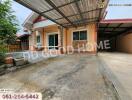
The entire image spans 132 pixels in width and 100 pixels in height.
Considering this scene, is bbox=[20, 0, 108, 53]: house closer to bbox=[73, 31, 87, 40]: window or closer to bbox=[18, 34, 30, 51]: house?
bbox=[73, 31, 87, 40]: window

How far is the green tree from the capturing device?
6.70 meters

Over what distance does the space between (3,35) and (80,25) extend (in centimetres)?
742

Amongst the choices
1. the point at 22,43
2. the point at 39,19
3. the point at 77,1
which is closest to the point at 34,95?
the point at 77,1

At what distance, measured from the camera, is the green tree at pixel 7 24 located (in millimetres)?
6695

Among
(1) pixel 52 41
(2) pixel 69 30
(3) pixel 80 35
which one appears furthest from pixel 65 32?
(1) pixel 52 41

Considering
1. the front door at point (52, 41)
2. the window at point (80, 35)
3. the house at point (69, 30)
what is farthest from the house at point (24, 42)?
the window at point (80, 35)

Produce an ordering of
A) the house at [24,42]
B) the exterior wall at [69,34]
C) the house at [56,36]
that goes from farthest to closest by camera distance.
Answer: the house at [24,42], the house at [56,36], the exterior wall at [69,34]

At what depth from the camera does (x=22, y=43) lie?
2081cm

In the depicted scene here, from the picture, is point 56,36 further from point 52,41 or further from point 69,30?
point 69,30

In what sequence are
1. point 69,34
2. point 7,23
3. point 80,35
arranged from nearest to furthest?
1. point 7,23
2. point 80,35
3. point 69,34

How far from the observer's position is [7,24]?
6.87 meters

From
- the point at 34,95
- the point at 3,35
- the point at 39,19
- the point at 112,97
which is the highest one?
the point at 39,19

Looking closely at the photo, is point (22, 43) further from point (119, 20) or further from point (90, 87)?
point (90, 87)

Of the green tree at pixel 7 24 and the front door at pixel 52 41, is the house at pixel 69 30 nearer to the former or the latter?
the front door at pixel 52 41
